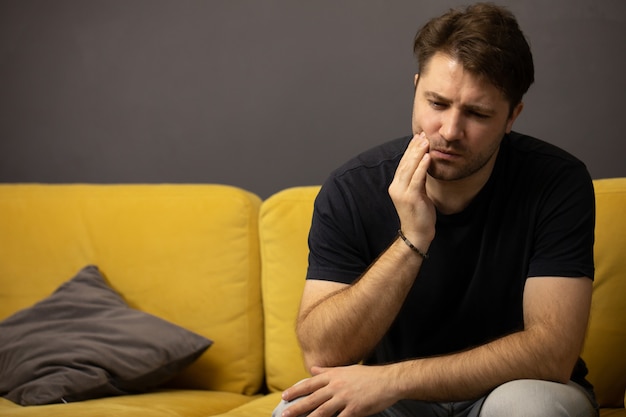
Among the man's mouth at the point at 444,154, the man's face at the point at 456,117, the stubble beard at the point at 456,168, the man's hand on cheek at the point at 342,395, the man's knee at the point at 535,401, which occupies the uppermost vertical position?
the man's face at the point at 456,117

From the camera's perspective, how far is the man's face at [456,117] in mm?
1676

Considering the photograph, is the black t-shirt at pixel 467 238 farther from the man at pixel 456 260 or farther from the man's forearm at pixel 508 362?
the man's forearm at pixel 508 362

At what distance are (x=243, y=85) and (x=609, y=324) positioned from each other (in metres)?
1.38

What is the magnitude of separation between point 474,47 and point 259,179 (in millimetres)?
1253

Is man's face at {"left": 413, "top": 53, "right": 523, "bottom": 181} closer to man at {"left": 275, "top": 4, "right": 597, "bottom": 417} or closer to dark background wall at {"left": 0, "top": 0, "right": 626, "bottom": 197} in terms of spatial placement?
man at {"left": 275, "top": 4, "right": 597, "bottom": 417}

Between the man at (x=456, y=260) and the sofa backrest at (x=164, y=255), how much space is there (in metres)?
0.54

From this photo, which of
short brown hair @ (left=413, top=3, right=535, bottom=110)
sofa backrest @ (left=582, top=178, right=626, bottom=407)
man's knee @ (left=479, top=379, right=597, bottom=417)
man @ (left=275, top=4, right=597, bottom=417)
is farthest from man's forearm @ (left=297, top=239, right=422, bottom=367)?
sofa backrest @ (left=582, top=178, right=626, bottom=407)

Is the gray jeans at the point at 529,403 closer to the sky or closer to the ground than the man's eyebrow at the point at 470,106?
closer to the ground

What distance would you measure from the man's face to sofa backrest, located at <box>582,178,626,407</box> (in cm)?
51

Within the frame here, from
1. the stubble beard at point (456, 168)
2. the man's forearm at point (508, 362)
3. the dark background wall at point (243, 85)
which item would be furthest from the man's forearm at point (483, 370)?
the dark background wall at point (243, 85)

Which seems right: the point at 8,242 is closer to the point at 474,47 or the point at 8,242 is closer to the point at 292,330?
the point at 292,330

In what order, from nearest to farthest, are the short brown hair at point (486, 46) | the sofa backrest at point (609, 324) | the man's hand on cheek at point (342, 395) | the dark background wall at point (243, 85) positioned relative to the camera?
the man's hand on cheek at point (342, 395)
the short brown hair at point (486, 46)
the sofa backrest at point (609, 324)
the dark background wall at point (243, 85)

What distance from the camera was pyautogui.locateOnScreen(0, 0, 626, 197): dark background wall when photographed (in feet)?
8.17

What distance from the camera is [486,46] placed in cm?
168
